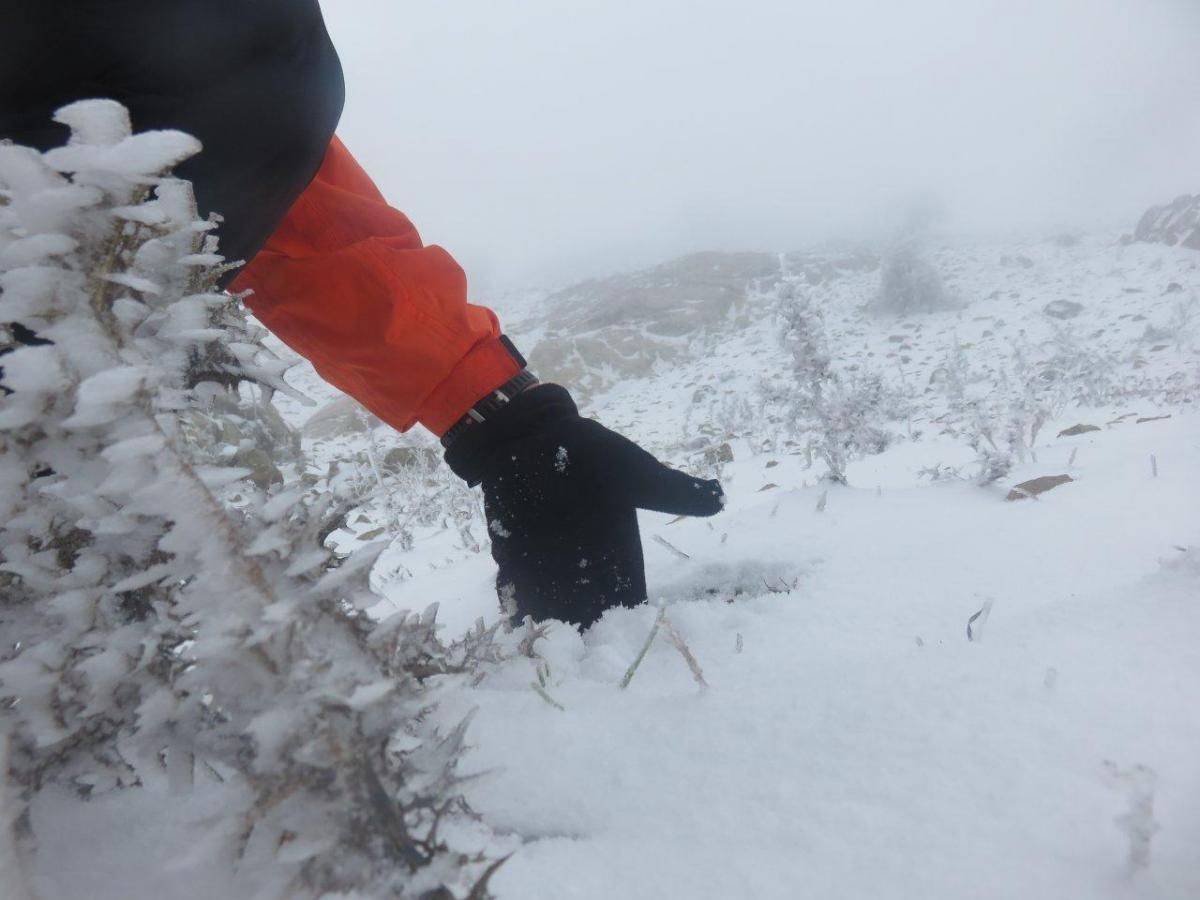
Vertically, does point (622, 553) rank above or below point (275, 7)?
below

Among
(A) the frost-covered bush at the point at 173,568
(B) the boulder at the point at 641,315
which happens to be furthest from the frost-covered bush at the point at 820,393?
(B) the boulder at the point at 641,315

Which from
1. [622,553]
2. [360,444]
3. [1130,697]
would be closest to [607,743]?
[1130,697]

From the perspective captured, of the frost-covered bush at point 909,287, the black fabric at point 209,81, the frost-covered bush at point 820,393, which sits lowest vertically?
the frost-covered bush at point 909,287

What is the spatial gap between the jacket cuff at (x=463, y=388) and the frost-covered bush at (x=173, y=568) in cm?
107

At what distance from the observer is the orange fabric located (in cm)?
142

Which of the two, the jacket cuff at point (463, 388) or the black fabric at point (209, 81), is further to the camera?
the jacket cuff at point (463, 388)

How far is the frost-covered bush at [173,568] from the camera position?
33cm

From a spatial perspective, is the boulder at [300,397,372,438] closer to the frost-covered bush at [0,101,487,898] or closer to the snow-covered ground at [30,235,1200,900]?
the snow-covered ground at [30,235,1200,900]

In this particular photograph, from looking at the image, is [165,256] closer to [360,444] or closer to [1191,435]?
[1191,435]

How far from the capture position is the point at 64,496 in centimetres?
36

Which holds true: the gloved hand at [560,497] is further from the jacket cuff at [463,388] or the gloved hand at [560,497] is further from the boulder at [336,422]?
the boulder at [336,422]

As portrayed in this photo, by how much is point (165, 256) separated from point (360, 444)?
11.7m

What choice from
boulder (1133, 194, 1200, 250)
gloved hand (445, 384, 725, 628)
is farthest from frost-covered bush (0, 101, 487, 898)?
boulder (1133, 194, 1200, 250)

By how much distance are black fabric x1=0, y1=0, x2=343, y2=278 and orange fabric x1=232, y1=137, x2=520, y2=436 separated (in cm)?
25
